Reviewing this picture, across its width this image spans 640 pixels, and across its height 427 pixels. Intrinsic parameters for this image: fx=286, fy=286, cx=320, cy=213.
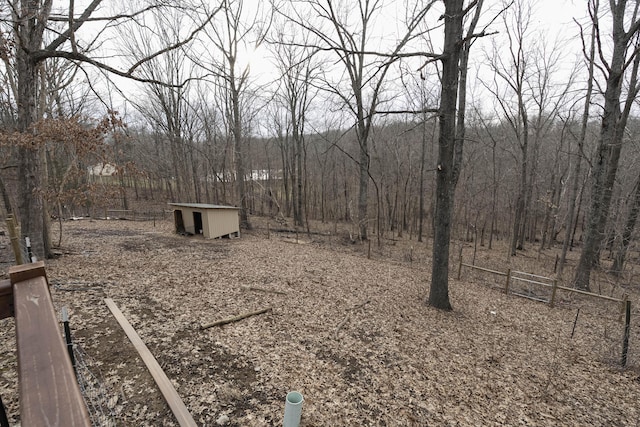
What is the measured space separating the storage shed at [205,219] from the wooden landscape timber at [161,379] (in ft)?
26.7

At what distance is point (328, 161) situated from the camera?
2978 cm

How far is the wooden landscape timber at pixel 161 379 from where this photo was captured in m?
3.04

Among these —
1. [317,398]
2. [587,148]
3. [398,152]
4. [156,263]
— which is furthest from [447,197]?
[587,148]

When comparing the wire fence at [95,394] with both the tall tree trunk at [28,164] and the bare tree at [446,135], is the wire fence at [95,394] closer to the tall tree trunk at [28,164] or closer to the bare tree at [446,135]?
the tall tree trunk at [28,164]

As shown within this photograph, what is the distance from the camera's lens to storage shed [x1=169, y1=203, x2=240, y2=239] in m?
12.6

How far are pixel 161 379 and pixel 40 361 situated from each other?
3312mm

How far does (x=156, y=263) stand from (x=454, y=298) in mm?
8530

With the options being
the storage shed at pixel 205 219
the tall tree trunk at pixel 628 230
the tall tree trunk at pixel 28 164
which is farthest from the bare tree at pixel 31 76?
the tall tree trunk at pixel 628 230

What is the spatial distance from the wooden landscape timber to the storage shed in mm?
8152

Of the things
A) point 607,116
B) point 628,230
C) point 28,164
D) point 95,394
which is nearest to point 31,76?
point 28,164

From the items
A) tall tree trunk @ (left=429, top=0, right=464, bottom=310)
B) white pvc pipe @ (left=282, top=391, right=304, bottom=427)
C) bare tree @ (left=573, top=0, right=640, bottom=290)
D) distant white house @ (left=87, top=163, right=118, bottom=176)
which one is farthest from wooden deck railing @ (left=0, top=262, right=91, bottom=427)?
bare tree @ (left=573, top=0, right=640, bottom=290)

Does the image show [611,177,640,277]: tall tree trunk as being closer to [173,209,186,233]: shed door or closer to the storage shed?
the storage shed

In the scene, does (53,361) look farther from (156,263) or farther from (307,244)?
(307,244)

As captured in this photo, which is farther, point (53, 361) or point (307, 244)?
point (307, 244)
